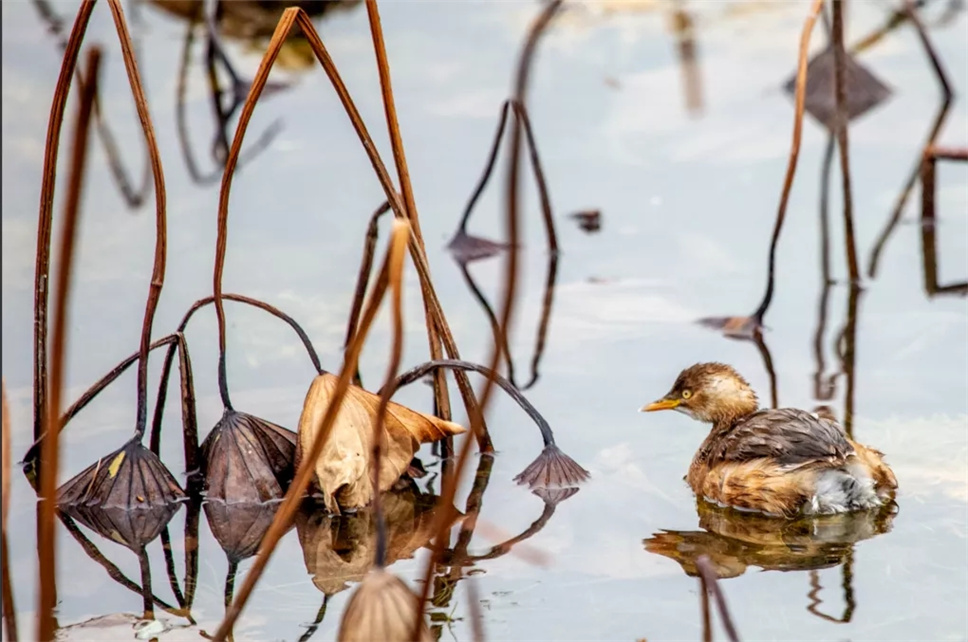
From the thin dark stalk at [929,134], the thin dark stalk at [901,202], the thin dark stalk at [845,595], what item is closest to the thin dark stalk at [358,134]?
the thin dark stalk at [845,595]

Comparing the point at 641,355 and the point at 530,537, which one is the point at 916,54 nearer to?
the point at 641,355

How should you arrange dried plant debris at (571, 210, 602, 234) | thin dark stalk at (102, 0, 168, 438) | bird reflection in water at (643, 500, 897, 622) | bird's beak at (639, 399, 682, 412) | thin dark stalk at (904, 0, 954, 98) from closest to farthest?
thin dark stalk at (102, 0, 168, 438), bird reflection in water at (643, 500, 897, 622), bird's beak at (639, 399, 682, 412), dried plant debris at (571, 210, 602, 234), thin dark stalk at (904, 0, 954, 98)

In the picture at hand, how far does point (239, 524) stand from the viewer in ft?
14.2

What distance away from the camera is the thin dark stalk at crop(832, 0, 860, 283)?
5.61 meters

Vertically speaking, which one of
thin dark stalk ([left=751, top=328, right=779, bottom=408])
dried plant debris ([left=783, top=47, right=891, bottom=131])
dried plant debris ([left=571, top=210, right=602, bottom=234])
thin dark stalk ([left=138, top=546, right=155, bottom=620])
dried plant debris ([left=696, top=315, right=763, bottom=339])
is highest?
dried plant debris ([left=783, top=47, right=891, bottom=131])

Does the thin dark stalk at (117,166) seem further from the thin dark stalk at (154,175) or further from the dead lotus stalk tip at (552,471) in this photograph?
the dead lotus stalk tip at (552,471)

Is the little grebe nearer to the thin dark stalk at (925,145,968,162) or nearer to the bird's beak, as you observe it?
the bird's beak

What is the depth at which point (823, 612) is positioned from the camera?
367 centimetres

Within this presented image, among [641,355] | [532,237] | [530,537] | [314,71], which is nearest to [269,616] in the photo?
[530,537]

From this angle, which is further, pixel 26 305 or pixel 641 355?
pixel 26 305

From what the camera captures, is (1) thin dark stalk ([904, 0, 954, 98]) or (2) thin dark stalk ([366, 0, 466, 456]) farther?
(1) thin dark stalk ([904, 0, 954, 98])

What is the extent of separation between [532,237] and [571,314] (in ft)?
2.99

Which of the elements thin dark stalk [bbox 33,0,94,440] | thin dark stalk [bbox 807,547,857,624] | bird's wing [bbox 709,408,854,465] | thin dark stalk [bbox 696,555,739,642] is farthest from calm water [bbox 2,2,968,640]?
thin dark stalk [bbox 696,555,739,642]

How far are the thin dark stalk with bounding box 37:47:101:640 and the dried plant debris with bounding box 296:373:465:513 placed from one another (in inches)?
66.3
